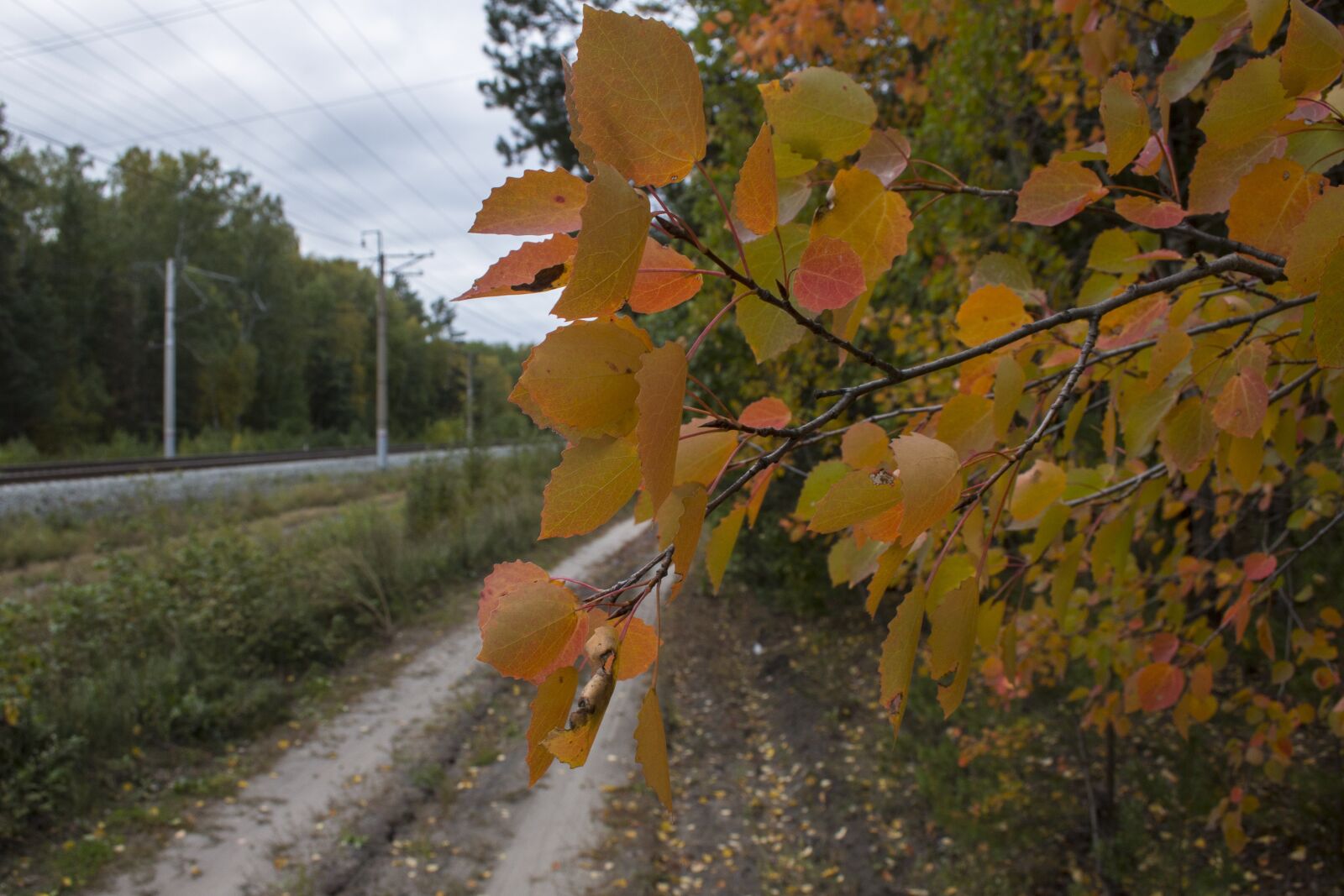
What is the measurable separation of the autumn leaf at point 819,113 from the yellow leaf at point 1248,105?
232 mm

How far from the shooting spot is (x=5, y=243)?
24625 mm

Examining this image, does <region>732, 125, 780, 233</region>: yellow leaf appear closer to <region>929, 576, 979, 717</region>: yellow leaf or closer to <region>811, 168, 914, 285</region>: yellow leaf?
<region>811, 168, 914, 285</region>: yellow leaf

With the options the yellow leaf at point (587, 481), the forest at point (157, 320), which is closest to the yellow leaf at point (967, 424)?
the yellow leaf at point (587, 481)

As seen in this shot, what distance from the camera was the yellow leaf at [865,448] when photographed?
69cm

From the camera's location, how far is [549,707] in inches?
17.0

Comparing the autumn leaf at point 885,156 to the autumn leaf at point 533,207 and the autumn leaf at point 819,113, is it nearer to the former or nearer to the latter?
the autumn leaf at point 819,113

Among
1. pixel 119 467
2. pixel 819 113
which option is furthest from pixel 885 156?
pixel 119 467

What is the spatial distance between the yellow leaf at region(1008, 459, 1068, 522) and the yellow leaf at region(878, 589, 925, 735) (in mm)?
319

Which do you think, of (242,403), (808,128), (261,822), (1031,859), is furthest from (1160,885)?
(242,403)

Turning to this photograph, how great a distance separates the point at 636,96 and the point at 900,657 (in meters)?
0.33

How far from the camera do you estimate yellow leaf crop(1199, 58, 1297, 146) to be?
1.84 feet

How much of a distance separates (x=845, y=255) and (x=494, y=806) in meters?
4.20

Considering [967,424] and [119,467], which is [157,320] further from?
[967,424]

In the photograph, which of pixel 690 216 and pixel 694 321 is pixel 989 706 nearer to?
pixel 694 321
